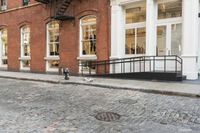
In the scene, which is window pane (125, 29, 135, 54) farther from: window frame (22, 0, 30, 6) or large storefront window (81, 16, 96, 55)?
window frame (22, 0, 30, 6)

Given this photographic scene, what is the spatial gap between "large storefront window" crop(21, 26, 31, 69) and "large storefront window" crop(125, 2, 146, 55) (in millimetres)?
9432

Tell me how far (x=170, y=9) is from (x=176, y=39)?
5.49 feet

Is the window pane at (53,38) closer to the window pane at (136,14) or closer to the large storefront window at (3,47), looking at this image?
the window pane at (136,14)

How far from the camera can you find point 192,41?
1390 cm

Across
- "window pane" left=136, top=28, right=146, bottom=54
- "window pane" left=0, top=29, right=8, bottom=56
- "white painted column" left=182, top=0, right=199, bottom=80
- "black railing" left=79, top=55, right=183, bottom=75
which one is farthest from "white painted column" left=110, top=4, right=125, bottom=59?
"window pane" left=0, top=29, right=8, bottom=56

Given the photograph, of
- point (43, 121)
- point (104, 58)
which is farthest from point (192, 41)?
point (43, 121)

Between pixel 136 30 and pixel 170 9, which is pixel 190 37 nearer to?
pixel 170 9

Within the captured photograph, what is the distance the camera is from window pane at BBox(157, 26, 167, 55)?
1559cm

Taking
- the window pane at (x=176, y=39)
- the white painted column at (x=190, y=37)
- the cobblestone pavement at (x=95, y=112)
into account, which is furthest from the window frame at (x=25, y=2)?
the white painted column at (x=190, y=37)

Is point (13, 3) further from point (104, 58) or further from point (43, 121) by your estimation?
point (43, 121)

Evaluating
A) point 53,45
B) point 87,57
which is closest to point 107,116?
point 87,57

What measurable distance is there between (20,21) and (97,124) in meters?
18.4

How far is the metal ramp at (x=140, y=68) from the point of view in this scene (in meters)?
14.2

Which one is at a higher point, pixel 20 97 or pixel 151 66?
pixel 151 66
